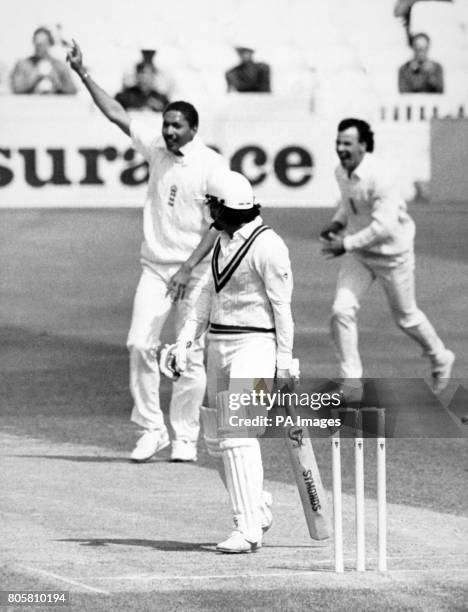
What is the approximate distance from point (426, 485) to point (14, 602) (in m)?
4.29

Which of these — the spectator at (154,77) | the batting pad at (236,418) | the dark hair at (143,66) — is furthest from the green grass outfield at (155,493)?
the dark hair at (143,66)

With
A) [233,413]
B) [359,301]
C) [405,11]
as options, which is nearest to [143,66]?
[405,11]

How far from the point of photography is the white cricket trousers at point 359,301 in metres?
15.4

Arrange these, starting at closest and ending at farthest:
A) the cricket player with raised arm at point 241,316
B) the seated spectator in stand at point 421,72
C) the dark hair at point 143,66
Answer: the cricket player with raised arm at point 241,316
the dark hair at point 143,66
the seated spectator in stand at point 421,72

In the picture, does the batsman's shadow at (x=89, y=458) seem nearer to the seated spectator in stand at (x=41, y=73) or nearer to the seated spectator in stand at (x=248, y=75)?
the seated spectator in stand at (x=41, y=73)

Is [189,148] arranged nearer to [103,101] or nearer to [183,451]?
[103,101]

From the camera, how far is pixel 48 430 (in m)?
14.4

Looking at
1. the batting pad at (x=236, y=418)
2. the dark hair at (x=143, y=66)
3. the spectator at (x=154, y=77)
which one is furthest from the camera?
the dark hair at (x=143, y=66)

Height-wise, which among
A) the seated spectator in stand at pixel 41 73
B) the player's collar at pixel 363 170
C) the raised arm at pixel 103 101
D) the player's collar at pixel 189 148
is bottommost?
the seated spectator in stand at pixel 41 73

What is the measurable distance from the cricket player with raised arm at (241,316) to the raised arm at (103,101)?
356 cm

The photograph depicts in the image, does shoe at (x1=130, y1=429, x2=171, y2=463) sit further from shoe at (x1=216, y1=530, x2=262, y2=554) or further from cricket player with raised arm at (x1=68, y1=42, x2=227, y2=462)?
shoe at (x1=216, y1=530, x2=262, y2=554)

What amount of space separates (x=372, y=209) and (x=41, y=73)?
1349 centimetres

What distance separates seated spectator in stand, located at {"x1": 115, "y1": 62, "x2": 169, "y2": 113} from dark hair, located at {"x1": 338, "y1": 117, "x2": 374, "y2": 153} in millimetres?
12711

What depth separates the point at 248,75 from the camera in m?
32.6
